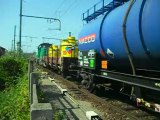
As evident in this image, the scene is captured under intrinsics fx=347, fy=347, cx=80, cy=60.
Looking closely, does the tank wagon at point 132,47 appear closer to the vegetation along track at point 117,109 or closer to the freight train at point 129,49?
the freight train at point 129,49

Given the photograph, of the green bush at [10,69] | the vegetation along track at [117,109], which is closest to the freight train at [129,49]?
the vegetation along track at [117,109]

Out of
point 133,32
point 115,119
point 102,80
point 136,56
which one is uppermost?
point 133,32

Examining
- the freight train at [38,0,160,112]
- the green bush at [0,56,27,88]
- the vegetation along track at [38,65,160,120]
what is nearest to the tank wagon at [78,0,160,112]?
the freight train at [38,0,160,112]

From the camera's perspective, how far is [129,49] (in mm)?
9469

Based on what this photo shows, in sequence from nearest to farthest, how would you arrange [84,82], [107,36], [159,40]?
1. [159,40]
2. [107,36]
3. [84,82]

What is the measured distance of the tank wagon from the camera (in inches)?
323

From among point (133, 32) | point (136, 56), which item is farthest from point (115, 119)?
point (133, 32)

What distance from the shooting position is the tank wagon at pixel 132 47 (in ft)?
26.9

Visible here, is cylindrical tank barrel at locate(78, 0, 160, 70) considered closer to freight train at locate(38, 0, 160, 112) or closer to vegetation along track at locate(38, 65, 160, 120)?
freight train at locate(38, 0, 160, 112)

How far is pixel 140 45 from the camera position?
8.73 m

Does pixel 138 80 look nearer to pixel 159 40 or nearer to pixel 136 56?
pixel 136 56

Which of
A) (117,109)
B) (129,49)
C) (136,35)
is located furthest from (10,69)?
(136,35)

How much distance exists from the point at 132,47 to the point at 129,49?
251 mm

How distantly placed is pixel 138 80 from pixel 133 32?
1265mm
